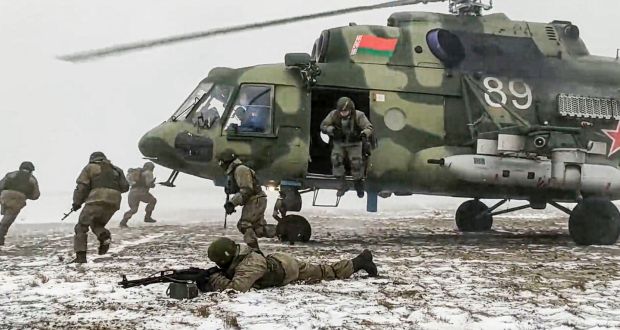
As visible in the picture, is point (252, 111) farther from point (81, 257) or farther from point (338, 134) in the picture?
point (81, 257)

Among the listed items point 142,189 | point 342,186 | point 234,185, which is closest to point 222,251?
point 234,185

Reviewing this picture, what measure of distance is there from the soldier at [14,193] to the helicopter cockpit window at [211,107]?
341 centimetres

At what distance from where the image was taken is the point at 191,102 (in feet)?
30.7

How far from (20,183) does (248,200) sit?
486 cm

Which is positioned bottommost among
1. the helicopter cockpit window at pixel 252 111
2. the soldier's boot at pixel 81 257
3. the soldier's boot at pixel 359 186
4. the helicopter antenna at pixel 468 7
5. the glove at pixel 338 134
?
the soldier's boot at pixel 81 257

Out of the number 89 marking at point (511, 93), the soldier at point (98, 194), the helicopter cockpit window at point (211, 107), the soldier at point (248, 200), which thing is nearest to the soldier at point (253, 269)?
the soldier at point (248, 200)

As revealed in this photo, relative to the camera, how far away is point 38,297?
17.0 ft

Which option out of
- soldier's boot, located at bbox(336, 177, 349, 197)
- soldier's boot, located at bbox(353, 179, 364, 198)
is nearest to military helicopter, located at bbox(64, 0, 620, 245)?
soldier's boot, located at bbox(336, 177, 349, 197)

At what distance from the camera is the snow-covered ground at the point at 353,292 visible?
4.25 m

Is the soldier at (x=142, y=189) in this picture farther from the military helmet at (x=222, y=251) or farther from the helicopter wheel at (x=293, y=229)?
the military helmet at (x=222, y=251)

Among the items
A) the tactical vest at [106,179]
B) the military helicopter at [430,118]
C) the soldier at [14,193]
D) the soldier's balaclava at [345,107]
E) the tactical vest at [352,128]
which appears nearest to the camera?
the tactical vest at [106,179]

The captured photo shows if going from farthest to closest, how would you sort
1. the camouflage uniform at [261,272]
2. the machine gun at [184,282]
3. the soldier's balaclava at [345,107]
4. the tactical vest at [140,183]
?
the tactical vest at [140,183]
the soldier's balaclava at [345,107]
the camouflage uniform at [261,272]
the machine gun at [184,282]

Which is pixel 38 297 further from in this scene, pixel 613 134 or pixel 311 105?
pixel 613 134

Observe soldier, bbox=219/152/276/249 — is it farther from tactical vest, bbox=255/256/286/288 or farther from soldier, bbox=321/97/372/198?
tactical vest, bbox=255/256/286/288
